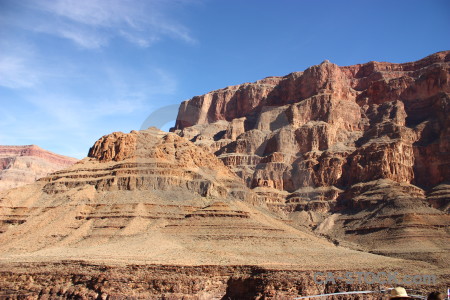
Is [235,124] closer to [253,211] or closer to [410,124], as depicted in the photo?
[410,124]

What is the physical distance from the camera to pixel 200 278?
57.8m

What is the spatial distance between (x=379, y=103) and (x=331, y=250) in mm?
99479

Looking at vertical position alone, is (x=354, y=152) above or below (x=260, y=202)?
above

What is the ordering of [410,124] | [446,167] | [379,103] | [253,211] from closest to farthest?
[253,211], [446,167], [410,124], [379,103]

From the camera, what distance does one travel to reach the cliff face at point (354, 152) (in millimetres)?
108812

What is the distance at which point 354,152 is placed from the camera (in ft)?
452

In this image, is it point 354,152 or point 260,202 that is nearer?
point 260,202

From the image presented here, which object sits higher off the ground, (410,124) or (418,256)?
(410,124)

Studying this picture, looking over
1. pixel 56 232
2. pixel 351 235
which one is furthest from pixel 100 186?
pixel 351 235

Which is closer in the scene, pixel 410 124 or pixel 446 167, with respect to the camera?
pixel 446 167

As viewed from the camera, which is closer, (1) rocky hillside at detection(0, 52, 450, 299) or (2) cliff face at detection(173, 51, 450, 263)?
(1) rocky hillside at detection(0, 52, 450, 299)

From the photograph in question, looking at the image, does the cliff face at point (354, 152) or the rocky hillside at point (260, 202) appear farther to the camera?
the cliff face at point (354, 152)

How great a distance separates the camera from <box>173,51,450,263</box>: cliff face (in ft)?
357

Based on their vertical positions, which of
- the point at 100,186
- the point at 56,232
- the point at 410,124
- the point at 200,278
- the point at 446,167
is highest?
the point at 410,124
